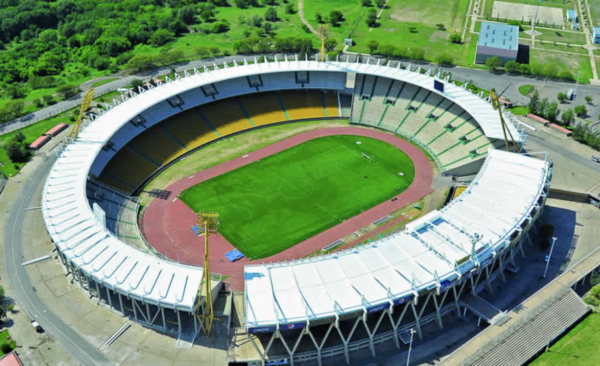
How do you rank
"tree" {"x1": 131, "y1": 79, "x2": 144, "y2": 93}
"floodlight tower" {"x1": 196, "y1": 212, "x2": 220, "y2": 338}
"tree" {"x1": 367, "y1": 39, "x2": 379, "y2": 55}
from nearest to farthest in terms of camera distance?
"floodlight tower" {"x1": 196, "y1": 212, "x2": 220, "y2": 338}, "tree" {"x1": 131, "y1": 79, "x2": 144, "y2": 93}, "tree" {"x1": 367, "y1": 39, "x2": 379, "y2": 55}

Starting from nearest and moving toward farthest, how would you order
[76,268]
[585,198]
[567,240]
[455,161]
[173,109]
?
[76,268] < [567,240] < [585,198] < [455,161] < [173,109]

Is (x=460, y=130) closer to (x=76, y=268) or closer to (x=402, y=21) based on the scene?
(x=76, y=268)

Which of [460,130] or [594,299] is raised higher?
[460,130]

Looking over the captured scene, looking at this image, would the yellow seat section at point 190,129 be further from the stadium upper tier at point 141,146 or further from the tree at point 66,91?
the tree at point 66,91

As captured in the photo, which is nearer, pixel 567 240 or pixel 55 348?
pixel 55 348

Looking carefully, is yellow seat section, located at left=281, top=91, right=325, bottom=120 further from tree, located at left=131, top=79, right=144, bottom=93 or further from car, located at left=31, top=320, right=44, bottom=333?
car, located at left=31, top=320, right=44, bottom=333

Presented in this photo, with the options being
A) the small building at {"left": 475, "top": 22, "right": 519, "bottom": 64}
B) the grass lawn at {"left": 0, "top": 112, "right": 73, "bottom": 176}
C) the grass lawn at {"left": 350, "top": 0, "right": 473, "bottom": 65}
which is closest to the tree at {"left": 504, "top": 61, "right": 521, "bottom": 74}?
the small building at {"left": 475, "top": 22, "right": 519, "bottom": 64}

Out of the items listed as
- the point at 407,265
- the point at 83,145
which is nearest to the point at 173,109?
the point at 83,145
